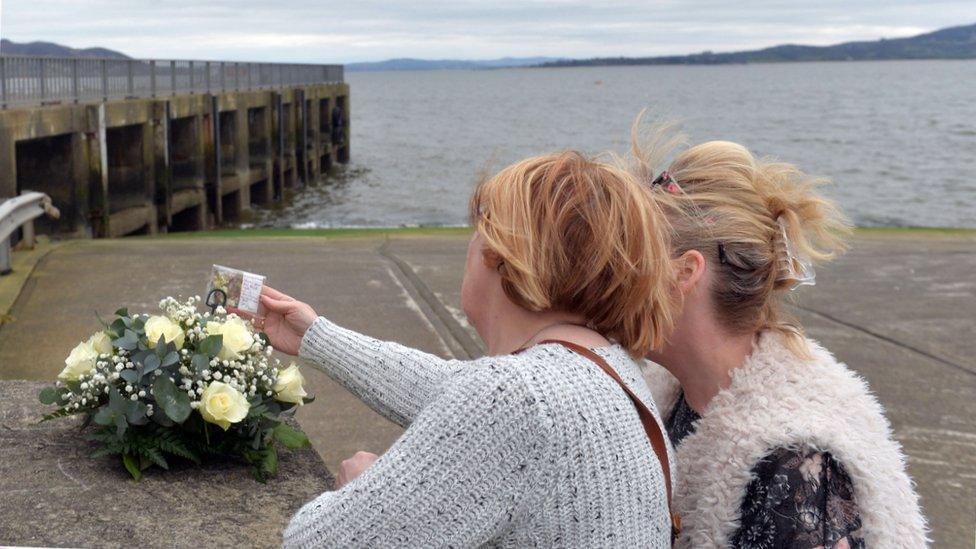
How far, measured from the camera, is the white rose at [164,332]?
107 inches

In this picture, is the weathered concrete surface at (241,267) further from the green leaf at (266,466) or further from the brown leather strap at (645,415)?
the brown leather strap at (645,415)

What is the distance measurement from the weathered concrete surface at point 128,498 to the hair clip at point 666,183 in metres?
1.22

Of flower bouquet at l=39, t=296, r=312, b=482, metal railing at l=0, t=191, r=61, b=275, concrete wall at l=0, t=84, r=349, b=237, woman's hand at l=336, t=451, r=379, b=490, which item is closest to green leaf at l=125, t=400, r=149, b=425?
flower bouquet at l=39, t=296, r=312, b=482

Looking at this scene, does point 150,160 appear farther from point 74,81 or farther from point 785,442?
point 785,442

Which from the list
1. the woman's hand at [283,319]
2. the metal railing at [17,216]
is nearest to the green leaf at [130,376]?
the woman's hand at [283,319]

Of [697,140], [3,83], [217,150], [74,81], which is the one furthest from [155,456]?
[697,140]

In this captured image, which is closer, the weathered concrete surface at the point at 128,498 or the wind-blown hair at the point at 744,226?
the wind-blown hair at the point at 744,226

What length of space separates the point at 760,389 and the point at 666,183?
43 centimetres

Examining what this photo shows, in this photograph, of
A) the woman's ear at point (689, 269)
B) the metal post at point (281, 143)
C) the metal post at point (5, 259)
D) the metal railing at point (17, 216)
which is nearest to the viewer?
the woman's ear at point (689, 269)

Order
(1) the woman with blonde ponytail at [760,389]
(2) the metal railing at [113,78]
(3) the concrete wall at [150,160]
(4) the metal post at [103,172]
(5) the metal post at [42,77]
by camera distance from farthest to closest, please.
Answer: (4) the metal post at [103,172], (3) the concrete wall at [150,160], (5) the metal post at [42,77], (2) the metal railing at [113,78], (1) the woman with blonde ponytail at [760,389]

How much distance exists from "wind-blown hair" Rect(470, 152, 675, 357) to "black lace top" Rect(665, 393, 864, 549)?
37 cm

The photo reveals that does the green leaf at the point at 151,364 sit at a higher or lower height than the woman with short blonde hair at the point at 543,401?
lower

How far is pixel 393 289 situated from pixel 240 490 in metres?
5.28

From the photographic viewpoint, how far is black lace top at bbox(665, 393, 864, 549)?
1.76m
